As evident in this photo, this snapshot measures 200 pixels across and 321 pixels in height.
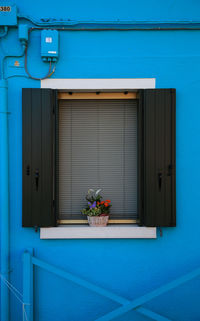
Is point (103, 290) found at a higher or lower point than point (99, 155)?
lower

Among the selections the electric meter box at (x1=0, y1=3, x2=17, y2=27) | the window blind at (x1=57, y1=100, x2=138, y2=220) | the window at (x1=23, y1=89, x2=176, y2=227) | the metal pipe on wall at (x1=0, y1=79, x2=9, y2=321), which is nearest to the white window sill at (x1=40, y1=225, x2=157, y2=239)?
the window at (x1=23, y1=89, x2=176, y2=227)

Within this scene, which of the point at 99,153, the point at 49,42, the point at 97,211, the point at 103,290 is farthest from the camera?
the point at 99,153

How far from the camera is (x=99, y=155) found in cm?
360

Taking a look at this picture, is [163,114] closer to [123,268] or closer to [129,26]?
[129,26]

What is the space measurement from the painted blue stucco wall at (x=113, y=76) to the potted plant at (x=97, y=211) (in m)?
0.23

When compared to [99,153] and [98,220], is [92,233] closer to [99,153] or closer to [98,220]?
[98,220]

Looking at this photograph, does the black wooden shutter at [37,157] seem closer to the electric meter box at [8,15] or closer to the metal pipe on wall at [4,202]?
the metal pipe on wall at [4,202]

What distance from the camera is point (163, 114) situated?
336cm

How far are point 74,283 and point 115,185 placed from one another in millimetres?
1191

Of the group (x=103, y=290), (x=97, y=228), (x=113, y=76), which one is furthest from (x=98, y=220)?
(x=113, y=76)

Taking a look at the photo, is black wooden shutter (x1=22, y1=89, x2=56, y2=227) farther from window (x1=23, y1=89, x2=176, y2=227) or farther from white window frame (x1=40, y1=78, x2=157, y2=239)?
white window frame (x1=40, y1=78, x2=157, y2=239)

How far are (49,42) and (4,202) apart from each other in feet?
5.93

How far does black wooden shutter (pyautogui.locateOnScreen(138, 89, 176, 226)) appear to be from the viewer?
11.0 ft

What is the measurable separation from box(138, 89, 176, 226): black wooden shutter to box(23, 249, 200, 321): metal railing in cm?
64
